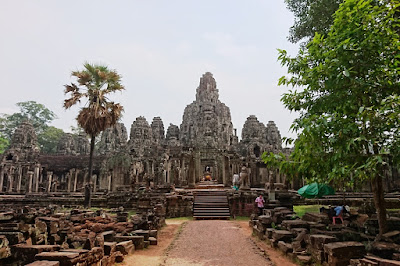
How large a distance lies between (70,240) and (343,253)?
684 centimetres

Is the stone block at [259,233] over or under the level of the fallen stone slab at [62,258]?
under

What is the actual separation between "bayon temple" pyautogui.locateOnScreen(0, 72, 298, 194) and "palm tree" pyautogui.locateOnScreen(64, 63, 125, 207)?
4.66 m

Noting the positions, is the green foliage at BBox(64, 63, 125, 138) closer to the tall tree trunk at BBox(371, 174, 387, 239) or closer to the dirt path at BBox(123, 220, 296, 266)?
the dirt path at BBox(123, 220, 296, 266)

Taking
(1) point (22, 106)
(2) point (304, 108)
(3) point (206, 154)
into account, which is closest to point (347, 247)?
(2) point (304, 108)

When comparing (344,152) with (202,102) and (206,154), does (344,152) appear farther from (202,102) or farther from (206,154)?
(202,102)

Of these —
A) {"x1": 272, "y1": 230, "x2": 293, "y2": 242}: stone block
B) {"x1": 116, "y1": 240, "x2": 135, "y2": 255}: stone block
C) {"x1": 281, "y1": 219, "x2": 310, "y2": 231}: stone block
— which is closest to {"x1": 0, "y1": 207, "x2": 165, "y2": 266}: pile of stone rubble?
{"x1": 116, "y1": 240, "x2": 135, "y2": 255}: stone block

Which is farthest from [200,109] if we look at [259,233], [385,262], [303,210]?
[385,262]

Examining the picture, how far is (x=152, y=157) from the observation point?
32.4 m

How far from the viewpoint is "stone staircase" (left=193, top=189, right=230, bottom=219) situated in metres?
16.0

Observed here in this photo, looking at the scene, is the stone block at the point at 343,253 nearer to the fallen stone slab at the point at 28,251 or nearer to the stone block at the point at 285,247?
the stone block at the point at 285,247

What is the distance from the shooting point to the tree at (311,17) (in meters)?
13.6

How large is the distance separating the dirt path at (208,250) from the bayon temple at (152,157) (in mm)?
9095

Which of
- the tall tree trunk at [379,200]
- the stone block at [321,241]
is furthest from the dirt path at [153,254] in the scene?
the tall tree trunk at [379,200]

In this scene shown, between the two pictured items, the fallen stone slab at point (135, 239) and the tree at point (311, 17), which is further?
the tree at point (311, 17)
